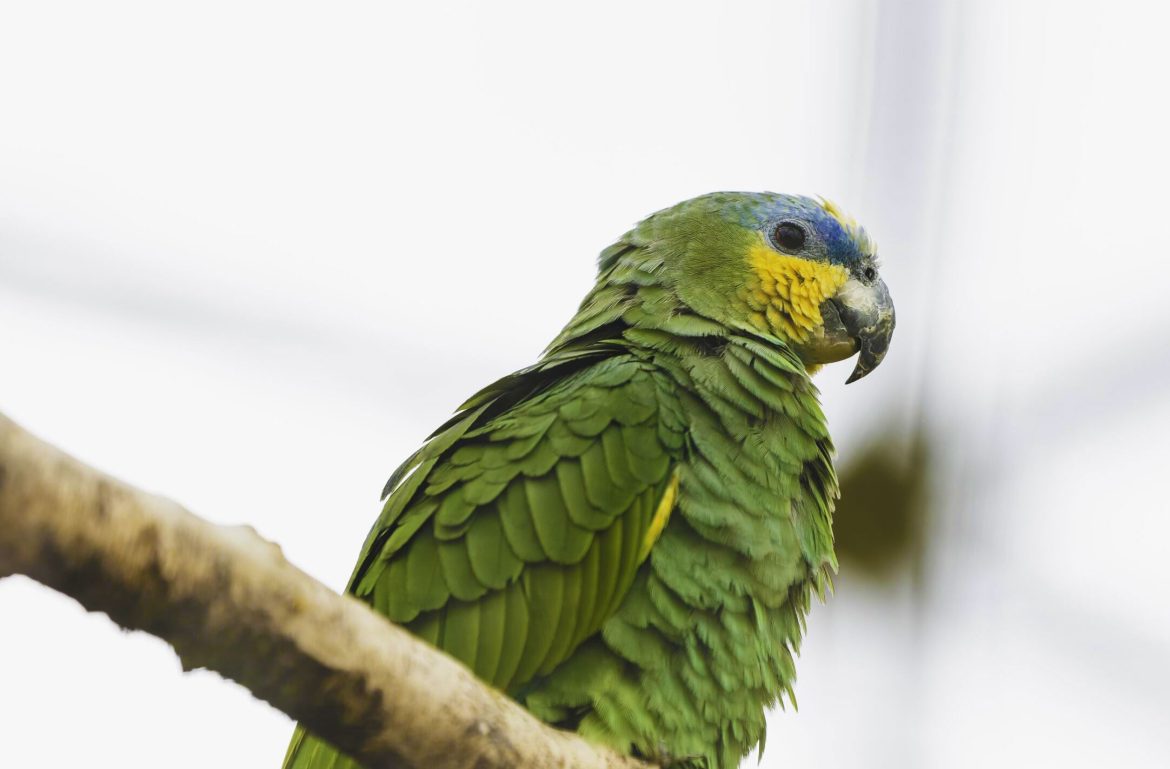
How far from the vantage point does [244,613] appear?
4.47 ft

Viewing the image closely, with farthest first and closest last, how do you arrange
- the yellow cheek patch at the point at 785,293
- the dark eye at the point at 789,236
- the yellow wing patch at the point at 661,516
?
the dark eye at the point at 789,236 < the yellow cheek patch at the point at 785,293 < the yellow wing patch at the point at 661,516

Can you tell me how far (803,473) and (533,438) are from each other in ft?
2.34

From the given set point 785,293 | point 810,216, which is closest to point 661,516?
point 785,293

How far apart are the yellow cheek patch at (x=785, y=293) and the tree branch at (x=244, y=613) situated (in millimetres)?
1589

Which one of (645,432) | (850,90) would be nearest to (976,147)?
(850,90)

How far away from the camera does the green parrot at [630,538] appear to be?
7.82 ft

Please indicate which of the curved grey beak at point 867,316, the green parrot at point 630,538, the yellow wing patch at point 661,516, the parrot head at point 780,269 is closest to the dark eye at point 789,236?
the parrot head at point 780,269

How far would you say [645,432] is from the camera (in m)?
2.51

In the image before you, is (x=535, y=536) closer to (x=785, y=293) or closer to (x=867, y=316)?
(x=785, y=293)

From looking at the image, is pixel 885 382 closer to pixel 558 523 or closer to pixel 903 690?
pixel 903 690

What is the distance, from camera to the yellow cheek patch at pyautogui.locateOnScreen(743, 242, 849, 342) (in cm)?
304

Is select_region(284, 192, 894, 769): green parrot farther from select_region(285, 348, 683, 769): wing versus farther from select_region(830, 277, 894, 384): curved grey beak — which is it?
select_region(830, 277, 894, 384): curved grey beak

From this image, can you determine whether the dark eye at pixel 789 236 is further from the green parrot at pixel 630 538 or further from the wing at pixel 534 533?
the wing at pixel 534 533

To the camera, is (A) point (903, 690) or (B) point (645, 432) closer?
(B) point (645, 432)
